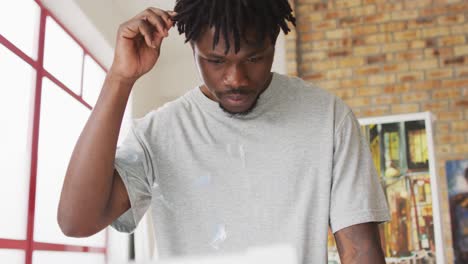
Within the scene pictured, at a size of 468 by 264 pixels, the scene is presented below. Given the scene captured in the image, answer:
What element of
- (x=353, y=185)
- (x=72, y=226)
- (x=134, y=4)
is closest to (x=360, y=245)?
(x=353, y=185)

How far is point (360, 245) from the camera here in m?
0.88

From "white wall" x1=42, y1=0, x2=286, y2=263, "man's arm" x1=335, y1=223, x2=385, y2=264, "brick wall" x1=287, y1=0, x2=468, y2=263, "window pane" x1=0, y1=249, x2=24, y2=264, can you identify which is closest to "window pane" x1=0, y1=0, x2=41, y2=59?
"white wall" x1=42, y1=0, x2=286, y2=263

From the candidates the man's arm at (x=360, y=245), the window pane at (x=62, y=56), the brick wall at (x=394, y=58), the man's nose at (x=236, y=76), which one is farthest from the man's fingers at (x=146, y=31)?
the brick wall at (x=394, y=58)

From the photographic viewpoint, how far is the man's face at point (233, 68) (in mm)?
883

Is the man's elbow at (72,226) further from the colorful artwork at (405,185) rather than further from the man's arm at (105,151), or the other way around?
the colorful artwork at (405,185)

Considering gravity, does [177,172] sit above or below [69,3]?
below

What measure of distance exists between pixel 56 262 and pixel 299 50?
7.16 feet

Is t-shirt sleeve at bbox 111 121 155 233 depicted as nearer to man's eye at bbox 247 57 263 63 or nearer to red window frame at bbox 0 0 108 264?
man's eye at bbox 247 57 263 63

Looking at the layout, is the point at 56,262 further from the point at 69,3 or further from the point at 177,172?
the point at 177,172

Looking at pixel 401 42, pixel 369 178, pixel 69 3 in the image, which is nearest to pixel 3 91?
pixel 69 3

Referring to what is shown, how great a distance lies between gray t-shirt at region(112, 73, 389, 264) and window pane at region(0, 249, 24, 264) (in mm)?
2046

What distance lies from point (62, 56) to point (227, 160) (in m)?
2.89

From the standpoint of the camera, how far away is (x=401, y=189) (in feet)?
10.6

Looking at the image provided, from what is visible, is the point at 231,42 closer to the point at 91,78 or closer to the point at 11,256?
the point at 11,256
